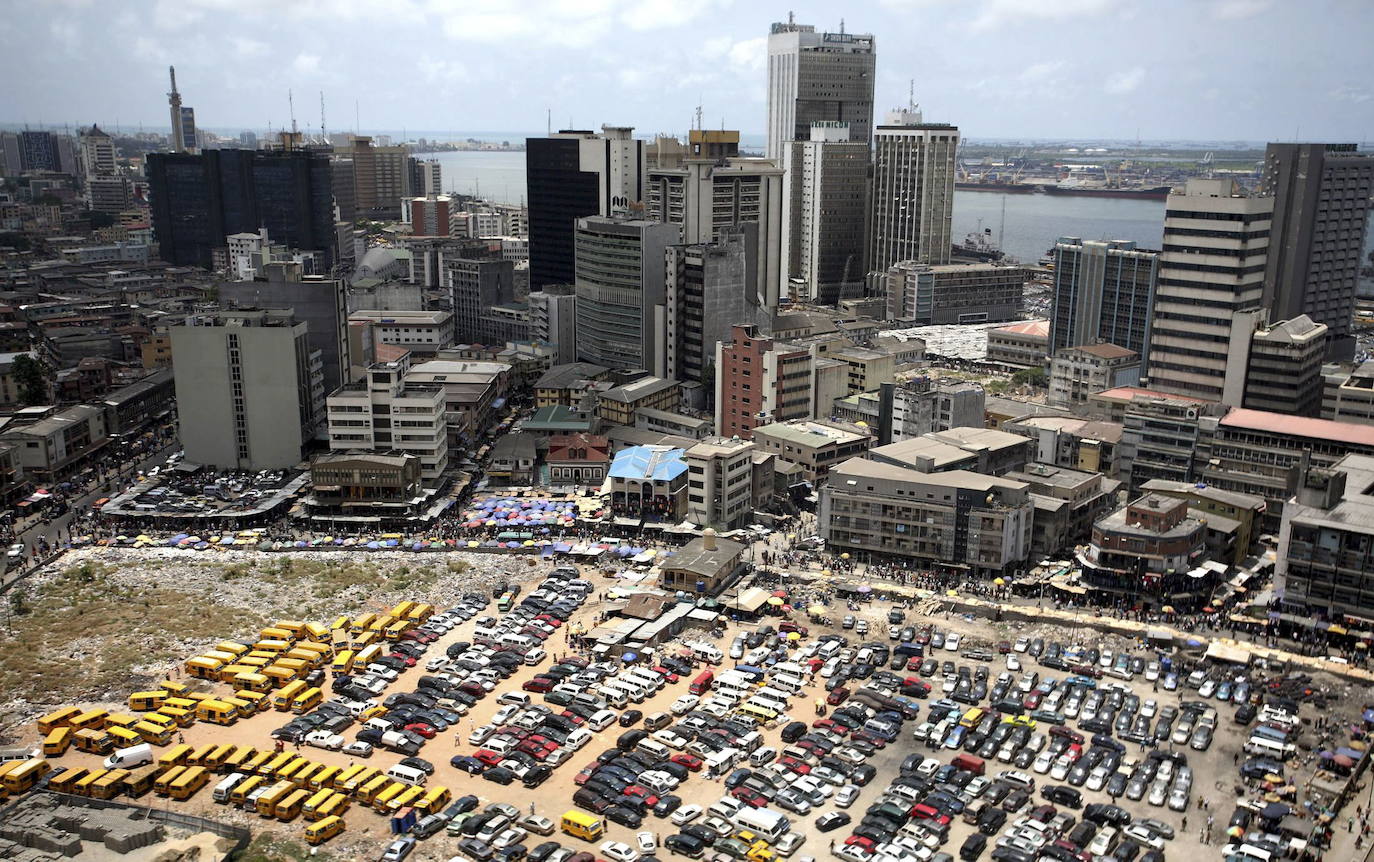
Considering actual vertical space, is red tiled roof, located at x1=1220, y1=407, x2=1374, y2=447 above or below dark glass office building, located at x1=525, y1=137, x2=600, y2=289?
below

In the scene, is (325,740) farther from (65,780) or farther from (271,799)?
(65,780)

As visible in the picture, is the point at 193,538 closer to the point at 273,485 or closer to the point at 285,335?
the point at 273,485

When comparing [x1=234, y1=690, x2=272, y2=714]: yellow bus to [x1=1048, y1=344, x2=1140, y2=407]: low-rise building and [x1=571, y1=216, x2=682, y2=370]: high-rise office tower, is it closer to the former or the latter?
[x1=571, y1=216, x2=682, y2=370]: high-rise office tower

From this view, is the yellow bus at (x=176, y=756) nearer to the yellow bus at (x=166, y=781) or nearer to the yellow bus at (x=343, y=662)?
the yellow bus at (x=166, y=781)

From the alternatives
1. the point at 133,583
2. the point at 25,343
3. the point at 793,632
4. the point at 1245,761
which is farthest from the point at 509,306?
the point at 1245,761

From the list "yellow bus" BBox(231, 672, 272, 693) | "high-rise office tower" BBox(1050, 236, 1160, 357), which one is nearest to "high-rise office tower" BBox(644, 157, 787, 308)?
"high-rise office tower" BBox(1050, 236, 1160, 357)

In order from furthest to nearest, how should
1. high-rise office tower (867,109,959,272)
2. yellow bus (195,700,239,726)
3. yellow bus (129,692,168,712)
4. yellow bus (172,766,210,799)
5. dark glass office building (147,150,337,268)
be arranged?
dark glass office building (147,150,337,268)
high-rise office tower (867,109,959,272)
yellow bus (129,692,168,712)
yellow bus (195,700,239,726)
yellow bus (172,766,210,799)

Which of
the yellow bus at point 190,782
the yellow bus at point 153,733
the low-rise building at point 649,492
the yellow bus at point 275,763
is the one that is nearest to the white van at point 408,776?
the yellow bus at point 275,763
